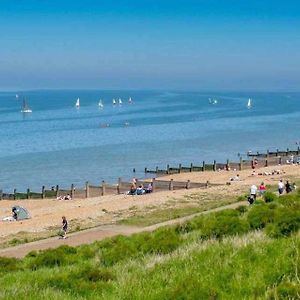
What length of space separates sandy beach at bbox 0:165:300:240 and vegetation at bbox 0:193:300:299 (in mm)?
12486

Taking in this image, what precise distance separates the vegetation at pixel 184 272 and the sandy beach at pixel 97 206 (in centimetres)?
1249

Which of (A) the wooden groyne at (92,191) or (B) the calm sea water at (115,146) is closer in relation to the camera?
(A) the wooden groyne at (92,191)

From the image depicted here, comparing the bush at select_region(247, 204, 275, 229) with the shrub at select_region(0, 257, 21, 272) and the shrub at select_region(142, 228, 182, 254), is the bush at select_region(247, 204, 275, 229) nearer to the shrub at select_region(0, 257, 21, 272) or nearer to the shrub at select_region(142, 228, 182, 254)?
the shrub at select_region(142, 228, 182, 254)

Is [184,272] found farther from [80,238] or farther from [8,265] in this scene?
[80,238]

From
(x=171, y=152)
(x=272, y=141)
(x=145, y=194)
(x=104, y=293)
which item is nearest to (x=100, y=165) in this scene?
(x=171, y=152)

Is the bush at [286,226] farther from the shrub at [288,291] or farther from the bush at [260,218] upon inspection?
the shrub at [288,291]

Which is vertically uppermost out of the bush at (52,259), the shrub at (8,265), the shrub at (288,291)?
the shrub at (288,291)

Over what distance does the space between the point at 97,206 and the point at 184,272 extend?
998 inches

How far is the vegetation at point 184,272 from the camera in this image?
8055 mm

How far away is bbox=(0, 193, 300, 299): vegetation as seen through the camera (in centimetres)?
805

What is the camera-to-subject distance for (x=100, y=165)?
209 ft

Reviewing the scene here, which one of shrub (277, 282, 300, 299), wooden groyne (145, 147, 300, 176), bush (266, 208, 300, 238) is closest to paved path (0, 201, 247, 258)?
bush (266, 208, 300, 238)

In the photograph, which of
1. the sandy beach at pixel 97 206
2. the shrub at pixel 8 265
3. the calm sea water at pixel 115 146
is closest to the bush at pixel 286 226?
the shrub at pixel 8 265

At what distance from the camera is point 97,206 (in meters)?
34.3
